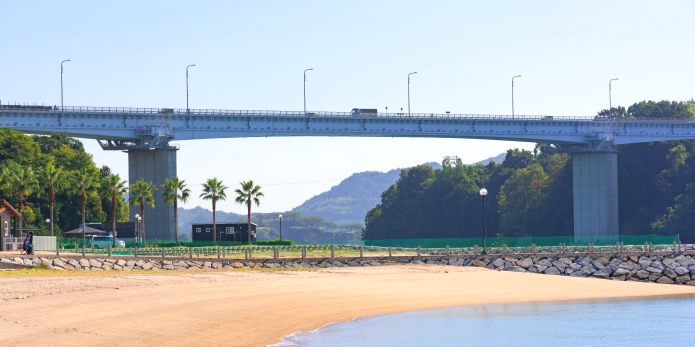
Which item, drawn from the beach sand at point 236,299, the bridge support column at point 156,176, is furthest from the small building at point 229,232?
the beach sand at point 236,299

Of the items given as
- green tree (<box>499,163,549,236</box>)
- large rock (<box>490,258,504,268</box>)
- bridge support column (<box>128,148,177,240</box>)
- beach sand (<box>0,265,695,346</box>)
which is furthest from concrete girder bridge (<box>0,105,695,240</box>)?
beach sand (<box>0,265,695,346</box>)

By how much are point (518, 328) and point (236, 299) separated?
9672mm

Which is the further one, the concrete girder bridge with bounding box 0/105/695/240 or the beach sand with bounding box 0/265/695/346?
the concrete girder bridge with bounding box 0/105/695/240

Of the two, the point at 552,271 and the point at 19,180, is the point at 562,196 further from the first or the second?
the point at 552,271

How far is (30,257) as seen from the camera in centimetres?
6309

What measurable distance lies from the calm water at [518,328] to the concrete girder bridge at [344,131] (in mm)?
62079

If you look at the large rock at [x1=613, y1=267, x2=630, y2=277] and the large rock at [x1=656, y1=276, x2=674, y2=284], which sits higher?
the large rock at [x1=613, y1=267, x2=630, y2=277]

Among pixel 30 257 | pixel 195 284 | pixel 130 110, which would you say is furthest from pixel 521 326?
pixel 130 110

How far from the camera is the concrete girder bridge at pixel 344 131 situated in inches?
4397

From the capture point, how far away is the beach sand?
29438 mm

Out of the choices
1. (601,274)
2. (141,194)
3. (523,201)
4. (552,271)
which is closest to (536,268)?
(552,271)

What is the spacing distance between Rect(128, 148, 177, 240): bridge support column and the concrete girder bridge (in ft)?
0.34

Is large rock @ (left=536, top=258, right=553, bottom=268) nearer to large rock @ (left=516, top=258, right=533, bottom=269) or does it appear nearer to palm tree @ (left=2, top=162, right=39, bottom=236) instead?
large rock @ (left=516, top=258, right=533, bottom=269)

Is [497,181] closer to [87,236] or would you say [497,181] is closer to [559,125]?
[559,125]
